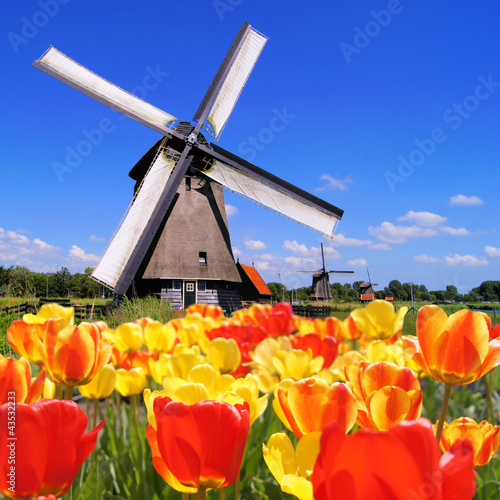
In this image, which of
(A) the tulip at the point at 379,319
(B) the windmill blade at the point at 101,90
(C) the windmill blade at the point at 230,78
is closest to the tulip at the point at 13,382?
(A) the tulip at the point at 379,319

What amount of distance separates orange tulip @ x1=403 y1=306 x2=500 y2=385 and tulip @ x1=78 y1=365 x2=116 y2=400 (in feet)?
3.29

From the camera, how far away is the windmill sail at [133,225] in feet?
43.6

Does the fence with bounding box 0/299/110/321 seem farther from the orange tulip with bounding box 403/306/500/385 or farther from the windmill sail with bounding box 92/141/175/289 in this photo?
the orange tulip with bounding box 403/306/500/385

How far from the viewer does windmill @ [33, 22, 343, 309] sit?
13930mm

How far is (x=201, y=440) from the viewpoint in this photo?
62 centimetres

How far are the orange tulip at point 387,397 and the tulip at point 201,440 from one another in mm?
Result: 278

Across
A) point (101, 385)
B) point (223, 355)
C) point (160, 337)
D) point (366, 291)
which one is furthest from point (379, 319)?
point (366, 291)

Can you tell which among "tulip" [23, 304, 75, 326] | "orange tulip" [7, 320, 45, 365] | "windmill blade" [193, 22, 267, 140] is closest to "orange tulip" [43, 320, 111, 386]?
"orange tulip" [7, 320, 45, 365]

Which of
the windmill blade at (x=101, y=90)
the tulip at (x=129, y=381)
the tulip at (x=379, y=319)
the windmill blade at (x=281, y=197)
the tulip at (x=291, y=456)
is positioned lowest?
the tulip at (x=129, y=381)

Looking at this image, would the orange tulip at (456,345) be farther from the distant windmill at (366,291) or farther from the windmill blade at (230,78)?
the distant windmill at (366,291)

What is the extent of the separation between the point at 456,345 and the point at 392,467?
0.59 meters

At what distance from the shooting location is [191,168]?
16.0 metres

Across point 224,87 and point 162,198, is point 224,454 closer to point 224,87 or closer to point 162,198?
point 162,198

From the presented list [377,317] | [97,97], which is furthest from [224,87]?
[377,317]
